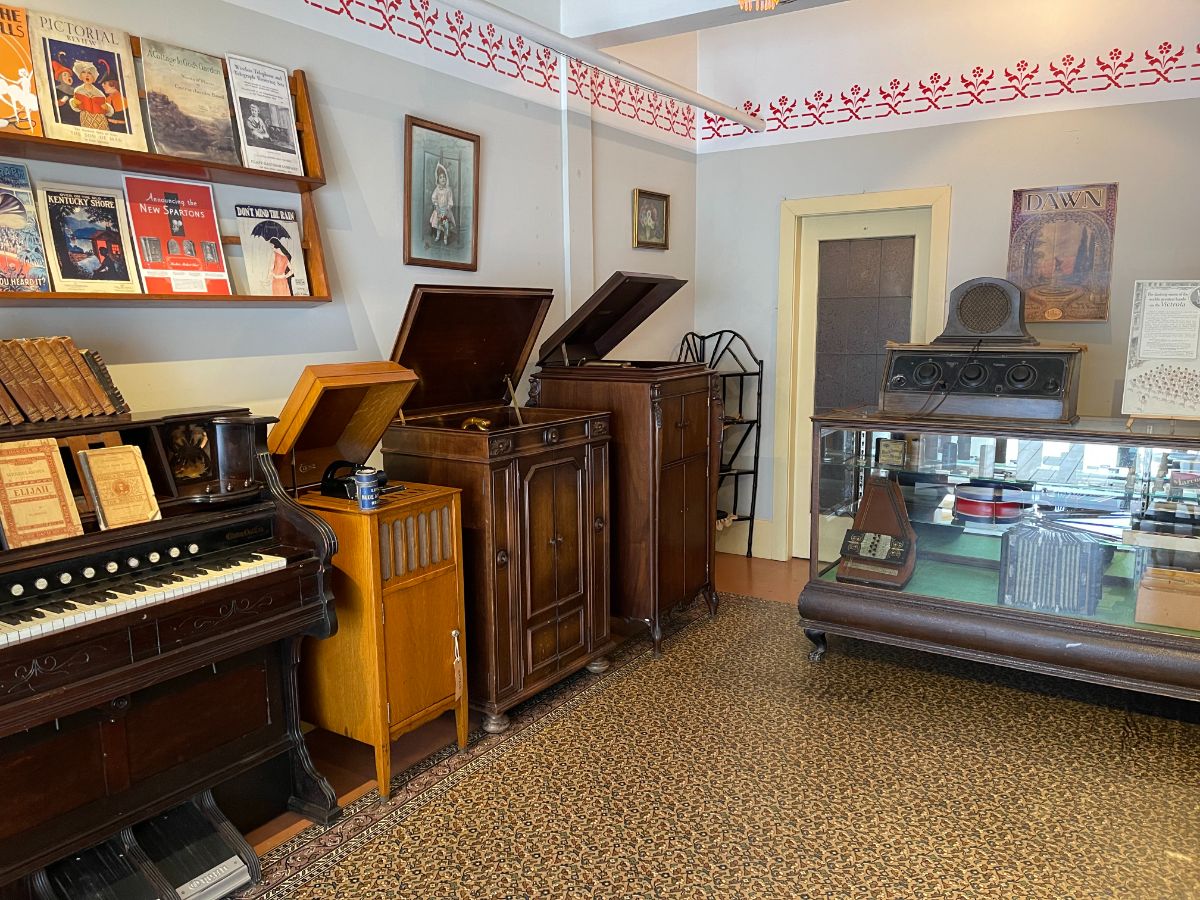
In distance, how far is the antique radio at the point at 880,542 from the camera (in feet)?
12.0

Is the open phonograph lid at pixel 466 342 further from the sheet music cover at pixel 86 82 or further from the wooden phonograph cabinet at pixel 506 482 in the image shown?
the sheet music cover at pixel 86 82

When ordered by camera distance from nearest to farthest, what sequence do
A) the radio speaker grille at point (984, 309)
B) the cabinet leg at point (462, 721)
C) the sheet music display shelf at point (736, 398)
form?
the cabinet leg at point (462, 721)
the radio speaker grille at point (984, 309)
the sheet music display shelf at point (736, 398)

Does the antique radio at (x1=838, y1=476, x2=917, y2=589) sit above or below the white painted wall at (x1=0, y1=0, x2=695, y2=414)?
below

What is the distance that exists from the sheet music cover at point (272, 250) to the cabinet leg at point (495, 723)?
5.45ft

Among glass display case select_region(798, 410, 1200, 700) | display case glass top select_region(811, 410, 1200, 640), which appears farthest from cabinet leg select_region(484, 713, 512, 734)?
display case glass top select_region(811, 410, 1200, 640)

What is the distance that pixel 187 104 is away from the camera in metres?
2.51

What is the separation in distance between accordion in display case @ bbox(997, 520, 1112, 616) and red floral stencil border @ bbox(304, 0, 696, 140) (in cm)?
295

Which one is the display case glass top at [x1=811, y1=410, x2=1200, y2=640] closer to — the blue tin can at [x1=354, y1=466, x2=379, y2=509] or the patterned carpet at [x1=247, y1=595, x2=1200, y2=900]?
the patterned carpet at [x1=247, y1=595, x2=1200, y2=900]

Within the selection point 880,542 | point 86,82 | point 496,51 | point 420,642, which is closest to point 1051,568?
point 880,542

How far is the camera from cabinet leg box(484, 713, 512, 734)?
10.2 feet

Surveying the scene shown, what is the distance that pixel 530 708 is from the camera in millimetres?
3332

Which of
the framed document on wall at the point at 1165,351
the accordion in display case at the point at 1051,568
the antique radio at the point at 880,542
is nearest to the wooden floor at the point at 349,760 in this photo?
the antique radio at the point at 880,542

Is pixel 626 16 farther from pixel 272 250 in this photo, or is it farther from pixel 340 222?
pixel 272 250

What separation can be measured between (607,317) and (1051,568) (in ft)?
7.48
